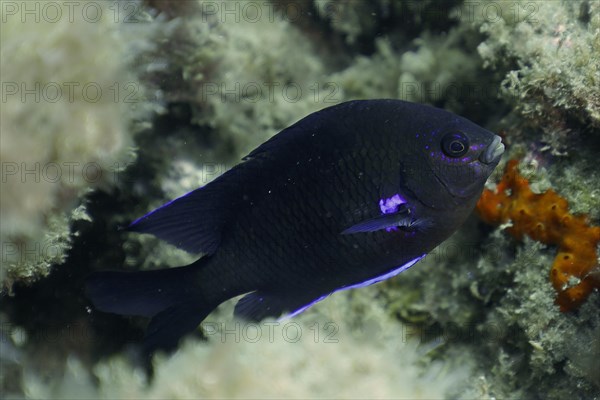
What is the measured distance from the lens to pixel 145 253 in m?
3.58

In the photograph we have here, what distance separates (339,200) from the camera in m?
2.24

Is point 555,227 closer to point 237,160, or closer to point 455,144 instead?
point 455,144

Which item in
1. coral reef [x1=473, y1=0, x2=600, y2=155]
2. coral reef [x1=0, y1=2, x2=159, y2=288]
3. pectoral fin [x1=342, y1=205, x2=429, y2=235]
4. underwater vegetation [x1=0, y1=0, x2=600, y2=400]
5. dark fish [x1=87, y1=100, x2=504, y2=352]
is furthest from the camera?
coral reef [x1=473, y1=0, x2=600, y2=155]

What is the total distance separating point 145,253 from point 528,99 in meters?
2.65

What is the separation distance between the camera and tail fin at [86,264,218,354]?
248 cm

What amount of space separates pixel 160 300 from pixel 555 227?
84.8 inches

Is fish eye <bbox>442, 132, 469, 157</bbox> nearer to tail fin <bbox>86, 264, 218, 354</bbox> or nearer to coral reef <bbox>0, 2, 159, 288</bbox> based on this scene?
tail fin <bbox>86, 264, 218, 354</bbox>

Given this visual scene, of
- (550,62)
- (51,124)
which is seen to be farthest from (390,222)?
(51,124)

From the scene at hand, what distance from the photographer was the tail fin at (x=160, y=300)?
8.13 ft

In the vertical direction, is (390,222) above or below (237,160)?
below

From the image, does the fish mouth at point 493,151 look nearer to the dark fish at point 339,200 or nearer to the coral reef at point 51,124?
the dark fish at point 339,200

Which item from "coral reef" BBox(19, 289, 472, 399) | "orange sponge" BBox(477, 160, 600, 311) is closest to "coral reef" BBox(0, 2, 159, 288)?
"coral reef" BBox(19, 289, 472, 399)

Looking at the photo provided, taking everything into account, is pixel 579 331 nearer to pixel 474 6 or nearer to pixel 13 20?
Answer: pixel 474 6

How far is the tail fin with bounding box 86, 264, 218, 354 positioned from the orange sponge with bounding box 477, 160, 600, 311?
72.2 inches
